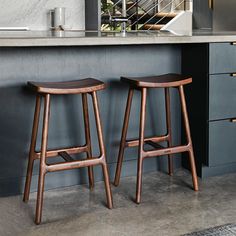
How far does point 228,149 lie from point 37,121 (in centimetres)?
133

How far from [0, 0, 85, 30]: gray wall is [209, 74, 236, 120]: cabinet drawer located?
7.23 feet

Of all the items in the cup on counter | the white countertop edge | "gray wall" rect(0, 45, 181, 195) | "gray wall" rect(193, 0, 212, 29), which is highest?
"gray wall" rect(193, 0, 212, 29)

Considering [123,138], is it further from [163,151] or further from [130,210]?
[130,210]

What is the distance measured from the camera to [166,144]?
10.8 feet

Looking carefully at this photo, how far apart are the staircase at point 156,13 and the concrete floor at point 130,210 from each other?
335cm

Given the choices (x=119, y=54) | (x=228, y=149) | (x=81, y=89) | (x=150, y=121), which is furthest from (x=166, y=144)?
(x=81, y=89)

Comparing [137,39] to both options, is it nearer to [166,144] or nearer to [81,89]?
[81,89]

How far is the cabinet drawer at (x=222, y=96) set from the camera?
3.04 metres

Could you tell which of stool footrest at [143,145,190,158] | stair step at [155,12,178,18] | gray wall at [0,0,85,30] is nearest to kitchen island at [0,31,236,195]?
stool footrest at [143,145,190,158]

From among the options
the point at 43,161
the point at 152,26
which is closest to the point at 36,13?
the point at 152,26

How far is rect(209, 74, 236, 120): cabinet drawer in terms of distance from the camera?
120 inches

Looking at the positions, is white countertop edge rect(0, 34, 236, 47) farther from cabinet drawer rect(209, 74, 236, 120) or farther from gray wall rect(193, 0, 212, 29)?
gray wall rect(193, 0, 212, 29)

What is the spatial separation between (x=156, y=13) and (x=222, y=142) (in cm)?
385

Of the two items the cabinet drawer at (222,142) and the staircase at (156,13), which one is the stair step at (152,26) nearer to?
the staircase at (156,13)
